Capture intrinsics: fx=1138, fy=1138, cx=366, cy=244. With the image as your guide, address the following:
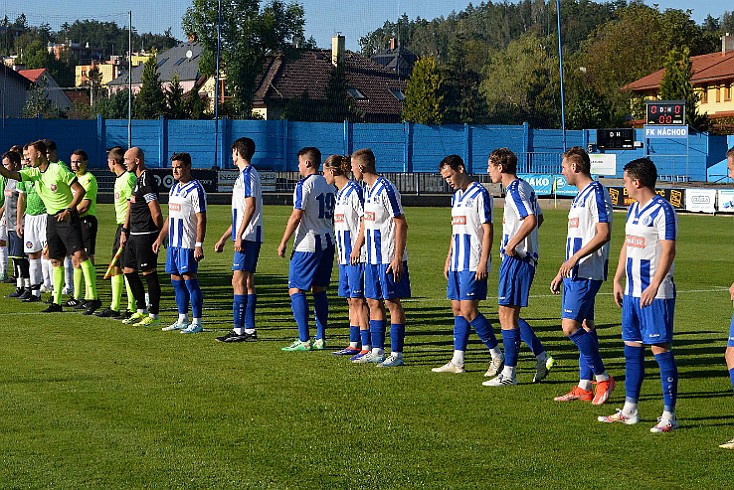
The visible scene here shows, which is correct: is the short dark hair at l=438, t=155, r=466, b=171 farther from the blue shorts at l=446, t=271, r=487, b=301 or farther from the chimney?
the chimney

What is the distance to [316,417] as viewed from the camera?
27.4 ft

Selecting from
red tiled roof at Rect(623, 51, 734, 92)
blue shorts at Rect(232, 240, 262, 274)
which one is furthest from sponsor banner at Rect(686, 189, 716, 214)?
red tiled roof at Rect(623, 51, 734, 92)

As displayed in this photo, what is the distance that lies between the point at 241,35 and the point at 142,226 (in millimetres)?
52941

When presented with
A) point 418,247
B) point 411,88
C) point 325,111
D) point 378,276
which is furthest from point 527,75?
point 378,276

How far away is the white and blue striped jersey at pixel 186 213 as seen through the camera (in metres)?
12.7

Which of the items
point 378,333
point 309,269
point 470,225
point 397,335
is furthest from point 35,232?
point 470,225

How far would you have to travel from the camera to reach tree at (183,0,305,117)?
63.2 meters

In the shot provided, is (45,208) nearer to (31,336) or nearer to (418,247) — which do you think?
(31,336)

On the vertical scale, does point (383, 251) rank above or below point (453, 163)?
below

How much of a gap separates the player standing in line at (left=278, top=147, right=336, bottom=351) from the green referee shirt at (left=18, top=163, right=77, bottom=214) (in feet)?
13.2

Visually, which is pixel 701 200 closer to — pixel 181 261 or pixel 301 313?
pixel 181 261

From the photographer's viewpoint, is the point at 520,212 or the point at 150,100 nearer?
the point at 520,212

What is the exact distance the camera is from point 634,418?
27.0ft

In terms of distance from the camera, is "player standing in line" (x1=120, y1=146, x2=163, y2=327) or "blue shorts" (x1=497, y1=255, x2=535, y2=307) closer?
"blue shorts" (x1=497, y1=255, x2=535, y2=307)
